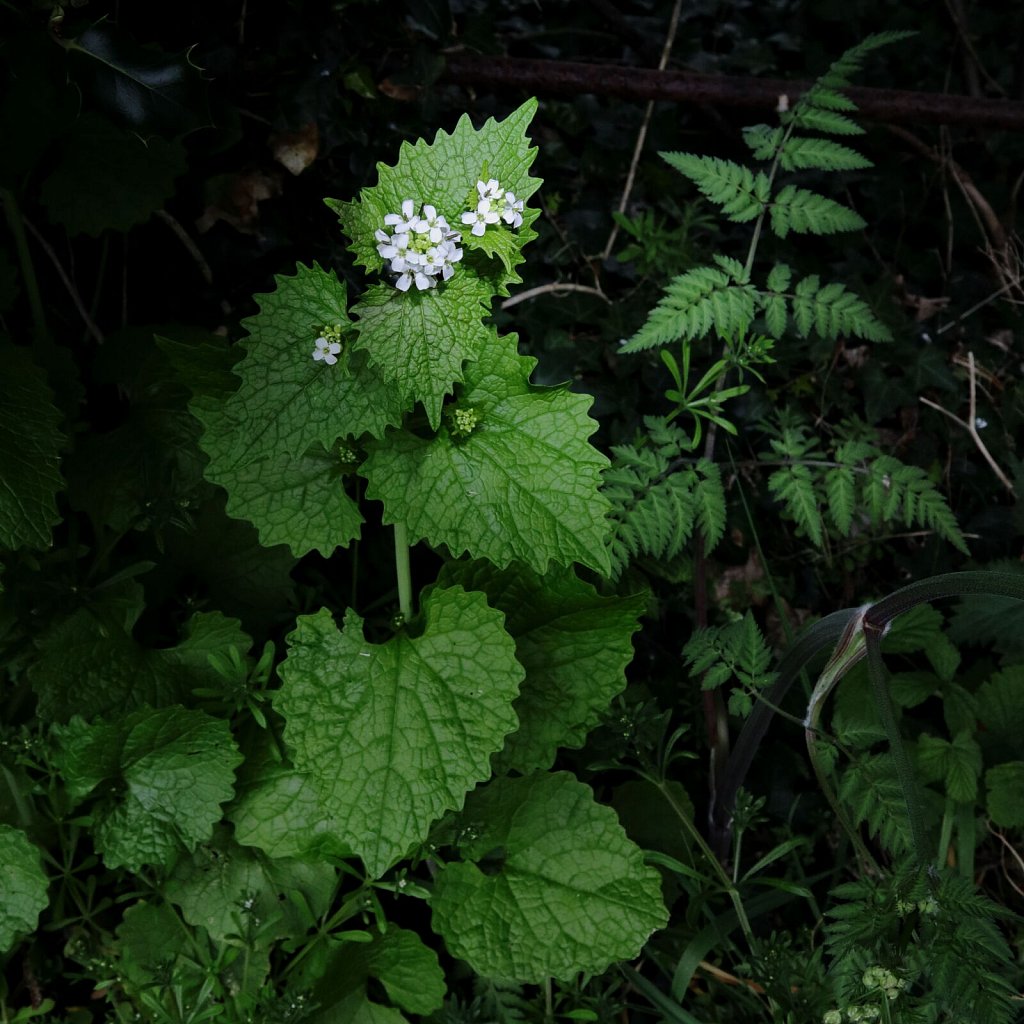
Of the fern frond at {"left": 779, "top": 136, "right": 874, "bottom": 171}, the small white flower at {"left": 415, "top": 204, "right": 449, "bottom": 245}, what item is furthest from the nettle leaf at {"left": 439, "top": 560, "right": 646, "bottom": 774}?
the fern frond at {"left": 779, "top": 136, "right": 874, "bottom": 171}

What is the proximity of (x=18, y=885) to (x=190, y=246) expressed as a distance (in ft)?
4.30

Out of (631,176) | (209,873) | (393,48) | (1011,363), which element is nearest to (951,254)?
(1011,363)

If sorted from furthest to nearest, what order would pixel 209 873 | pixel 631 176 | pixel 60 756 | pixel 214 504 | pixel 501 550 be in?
pixel 631 176 → pixel 214 504 → pixel 209 873 → pixel 60 756 → pixel 501 550

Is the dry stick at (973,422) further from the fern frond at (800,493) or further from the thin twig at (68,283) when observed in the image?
the thin twig at (68,283)

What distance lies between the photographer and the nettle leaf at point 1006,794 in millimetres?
1960

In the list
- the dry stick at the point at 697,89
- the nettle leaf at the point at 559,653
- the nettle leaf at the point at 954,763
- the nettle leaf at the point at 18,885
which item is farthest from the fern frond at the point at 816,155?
the nettle leaf at the point at 18,885

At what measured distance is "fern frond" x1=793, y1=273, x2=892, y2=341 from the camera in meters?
1.94

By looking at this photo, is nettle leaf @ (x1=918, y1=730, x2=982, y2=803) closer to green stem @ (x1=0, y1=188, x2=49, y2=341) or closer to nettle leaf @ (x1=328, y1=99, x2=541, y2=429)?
nettle leaf @ (x1=328, y1=99, x2=541, y2=429)

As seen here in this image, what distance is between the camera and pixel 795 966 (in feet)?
6.08

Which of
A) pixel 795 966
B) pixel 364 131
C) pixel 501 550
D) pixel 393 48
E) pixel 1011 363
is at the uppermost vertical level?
pixel 393 48

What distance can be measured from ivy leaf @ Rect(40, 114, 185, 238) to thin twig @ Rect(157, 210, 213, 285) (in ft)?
0.76

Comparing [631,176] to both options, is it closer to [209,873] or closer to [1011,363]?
[1011,363]

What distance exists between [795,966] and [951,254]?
72.2 inches

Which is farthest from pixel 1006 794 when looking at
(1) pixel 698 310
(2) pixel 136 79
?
(2) pixel 136 79
